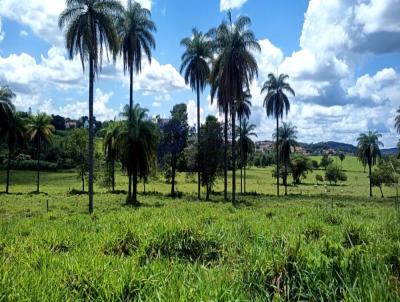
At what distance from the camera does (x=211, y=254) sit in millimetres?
6449

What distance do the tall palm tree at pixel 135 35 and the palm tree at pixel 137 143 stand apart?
4673 mm

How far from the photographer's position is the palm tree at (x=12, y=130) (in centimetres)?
5486

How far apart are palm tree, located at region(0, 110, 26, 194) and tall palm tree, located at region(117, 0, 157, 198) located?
2312 centimetres

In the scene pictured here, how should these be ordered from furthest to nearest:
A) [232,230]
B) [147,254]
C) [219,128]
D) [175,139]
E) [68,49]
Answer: [175,139] → [219,128] → [68,49] → [232,230] → [147,254]

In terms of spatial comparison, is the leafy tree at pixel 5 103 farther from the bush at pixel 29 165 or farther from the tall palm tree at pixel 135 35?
the bush at pixel 29 165

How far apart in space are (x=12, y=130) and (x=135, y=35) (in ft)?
88.2

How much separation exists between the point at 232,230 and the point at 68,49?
24.6 m

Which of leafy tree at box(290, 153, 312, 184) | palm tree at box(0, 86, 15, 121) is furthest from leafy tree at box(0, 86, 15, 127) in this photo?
leafy tree at box(290, 153, 312, 184)

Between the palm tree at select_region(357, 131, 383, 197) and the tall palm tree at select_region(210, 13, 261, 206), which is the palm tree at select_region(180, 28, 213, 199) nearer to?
the tall palm tree at select_region(210, 13, 261, 206)

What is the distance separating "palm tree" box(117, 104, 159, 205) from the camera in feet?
137

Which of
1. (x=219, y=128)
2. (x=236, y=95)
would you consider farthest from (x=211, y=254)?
(x=219, y=128)

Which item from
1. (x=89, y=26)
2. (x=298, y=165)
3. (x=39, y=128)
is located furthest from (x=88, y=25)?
(x=298, y=165)

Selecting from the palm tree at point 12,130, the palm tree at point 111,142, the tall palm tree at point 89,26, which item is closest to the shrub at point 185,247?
the tall palm tree at point 89,26

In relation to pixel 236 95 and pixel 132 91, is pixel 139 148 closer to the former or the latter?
pixel 132 91
